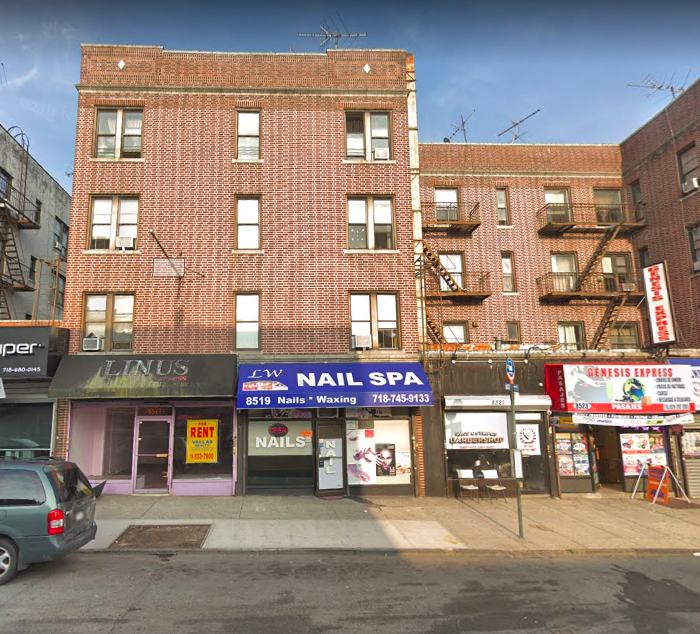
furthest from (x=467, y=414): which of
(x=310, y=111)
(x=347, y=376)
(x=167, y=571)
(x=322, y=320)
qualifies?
(x=310, y=111)

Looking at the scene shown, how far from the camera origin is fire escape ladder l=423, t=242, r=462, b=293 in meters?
17.6

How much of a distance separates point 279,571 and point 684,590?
675 centimetres

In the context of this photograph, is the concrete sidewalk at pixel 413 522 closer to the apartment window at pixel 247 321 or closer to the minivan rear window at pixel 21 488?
the minivan rear window at pixel 21 488

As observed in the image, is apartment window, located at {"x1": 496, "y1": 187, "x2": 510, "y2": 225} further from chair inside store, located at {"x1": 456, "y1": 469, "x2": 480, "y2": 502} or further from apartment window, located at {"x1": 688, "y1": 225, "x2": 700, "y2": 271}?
chair inside store, located at {"x1": 456, "y1": 469, "x2": 480, "y2": 502}

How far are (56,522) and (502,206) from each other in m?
20.5

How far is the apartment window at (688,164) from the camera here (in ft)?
63.5

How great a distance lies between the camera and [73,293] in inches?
578

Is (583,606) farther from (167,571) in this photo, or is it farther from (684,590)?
(167,571)

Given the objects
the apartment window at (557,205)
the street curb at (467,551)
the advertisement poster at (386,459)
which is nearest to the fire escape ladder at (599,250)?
the apartment window at (557,205)

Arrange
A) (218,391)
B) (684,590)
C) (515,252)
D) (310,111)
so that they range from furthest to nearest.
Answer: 1. (515,252)
2. (310,111)
3. (218,391)
4. (684,590)

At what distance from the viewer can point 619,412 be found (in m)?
14.6

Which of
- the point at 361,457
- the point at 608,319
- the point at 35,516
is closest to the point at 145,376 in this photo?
the point at 35,516

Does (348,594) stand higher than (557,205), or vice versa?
(557,205)

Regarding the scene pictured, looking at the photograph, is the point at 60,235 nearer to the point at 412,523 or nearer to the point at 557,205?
the point at 412,523
